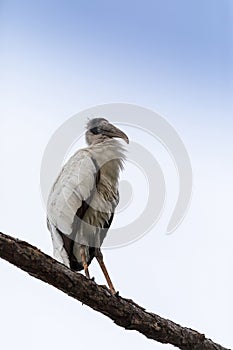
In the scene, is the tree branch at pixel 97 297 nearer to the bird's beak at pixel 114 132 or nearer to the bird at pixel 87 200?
the bird at pixel 87 200

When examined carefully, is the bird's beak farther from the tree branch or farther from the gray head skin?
the tree branch

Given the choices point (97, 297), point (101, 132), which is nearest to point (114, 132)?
point (101, 132)

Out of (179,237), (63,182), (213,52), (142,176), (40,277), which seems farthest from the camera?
(213,52)

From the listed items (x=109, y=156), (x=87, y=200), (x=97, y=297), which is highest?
(x=109, y=156)

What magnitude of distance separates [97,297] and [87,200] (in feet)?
0.90

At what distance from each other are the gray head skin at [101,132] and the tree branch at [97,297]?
1.27 feet

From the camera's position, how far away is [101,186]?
1284mm

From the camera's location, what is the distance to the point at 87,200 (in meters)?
1.27

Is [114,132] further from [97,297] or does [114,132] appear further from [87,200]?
[97,297]

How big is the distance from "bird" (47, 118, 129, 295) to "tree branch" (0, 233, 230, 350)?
0.56ft

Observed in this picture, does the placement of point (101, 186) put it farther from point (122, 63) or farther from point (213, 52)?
point (213, 52)

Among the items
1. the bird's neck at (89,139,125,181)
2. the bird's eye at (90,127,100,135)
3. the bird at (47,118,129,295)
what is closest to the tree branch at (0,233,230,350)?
the bird at (47,118,129,295)

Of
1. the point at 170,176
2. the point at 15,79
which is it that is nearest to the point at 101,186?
the point at 170,176

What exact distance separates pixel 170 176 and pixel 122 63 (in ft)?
1.11
